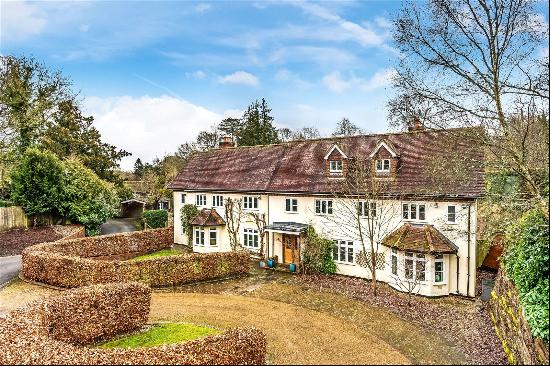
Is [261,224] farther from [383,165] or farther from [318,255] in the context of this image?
[383,165]

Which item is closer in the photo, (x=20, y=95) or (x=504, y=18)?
(x=504, y=18)

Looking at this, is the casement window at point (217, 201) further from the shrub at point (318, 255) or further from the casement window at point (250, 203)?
the shrub at point (318, 255)

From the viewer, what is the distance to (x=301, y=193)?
23359mm

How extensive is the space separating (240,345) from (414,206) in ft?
48.1

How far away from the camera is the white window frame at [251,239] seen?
86.0 ft

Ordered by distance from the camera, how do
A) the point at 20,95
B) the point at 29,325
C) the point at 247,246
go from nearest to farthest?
the point at 29,325 → the point at 247,246 → the point at 20,95

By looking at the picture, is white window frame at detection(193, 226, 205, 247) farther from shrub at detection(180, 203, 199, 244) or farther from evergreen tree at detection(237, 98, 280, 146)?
evergreen tree at detection(237, 98, 280, 146)

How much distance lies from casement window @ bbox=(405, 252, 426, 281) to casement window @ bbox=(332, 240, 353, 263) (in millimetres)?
3732

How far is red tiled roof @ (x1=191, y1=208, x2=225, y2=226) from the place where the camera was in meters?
27.6

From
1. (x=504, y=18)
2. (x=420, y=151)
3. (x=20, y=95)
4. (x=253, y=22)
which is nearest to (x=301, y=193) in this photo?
(x=420, y=151)

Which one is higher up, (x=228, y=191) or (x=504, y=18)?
(x=504, y=18)

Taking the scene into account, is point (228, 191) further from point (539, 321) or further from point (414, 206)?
point (539, 321)

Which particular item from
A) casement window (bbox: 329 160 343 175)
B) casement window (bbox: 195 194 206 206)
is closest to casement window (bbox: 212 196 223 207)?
casement window (bbox: 195 194 206 206)

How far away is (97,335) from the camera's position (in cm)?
1315
